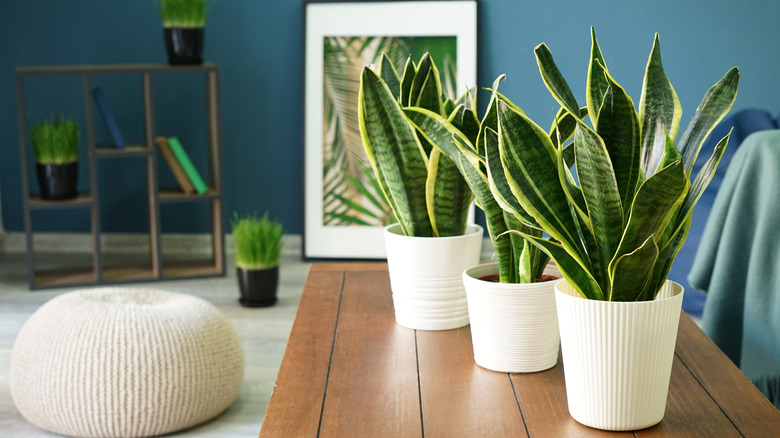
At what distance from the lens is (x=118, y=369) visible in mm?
1772

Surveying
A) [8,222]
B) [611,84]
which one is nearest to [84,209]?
[8,222]

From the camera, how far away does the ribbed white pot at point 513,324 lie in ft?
3.07

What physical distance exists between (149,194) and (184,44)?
61 centimetres

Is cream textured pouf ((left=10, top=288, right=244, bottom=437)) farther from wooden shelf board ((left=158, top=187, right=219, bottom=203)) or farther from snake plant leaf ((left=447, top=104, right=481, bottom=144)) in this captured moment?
wooden shelf board ((left=158, top=187, right=219, bottom=203))

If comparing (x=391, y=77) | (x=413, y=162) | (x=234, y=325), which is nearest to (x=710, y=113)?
(x=413, y=162)

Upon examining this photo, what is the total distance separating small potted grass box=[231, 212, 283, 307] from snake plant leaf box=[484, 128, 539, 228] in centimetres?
208

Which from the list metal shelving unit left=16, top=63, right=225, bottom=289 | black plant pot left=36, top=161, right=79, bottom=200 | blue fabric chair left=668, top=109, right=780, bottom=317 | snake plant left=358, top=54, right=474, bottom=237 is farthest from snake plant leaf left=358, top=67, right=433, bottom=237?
black plant pot left=36, top=161, right=79, bottom=200

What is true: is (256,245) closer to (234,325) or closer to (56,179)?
(234,325)

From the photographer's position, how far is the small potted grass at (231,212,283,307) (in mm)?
2840

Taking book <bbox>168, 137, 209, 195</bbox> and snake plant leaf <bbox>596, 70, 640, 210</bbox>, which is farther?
book <bbox>168, 137, 209, 195</bbox>

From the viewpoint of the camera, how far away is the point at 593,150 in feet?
2.44

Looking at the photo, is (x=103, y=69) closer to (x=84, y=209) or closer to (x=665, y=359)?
(x=84, y=209)

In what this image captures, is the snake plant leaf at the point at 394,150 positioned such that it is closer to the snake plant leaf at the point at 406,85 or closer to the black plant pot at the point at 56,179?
the snake plant leaf at the point at 406,85

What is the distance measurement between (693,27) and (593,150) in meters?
2.94
